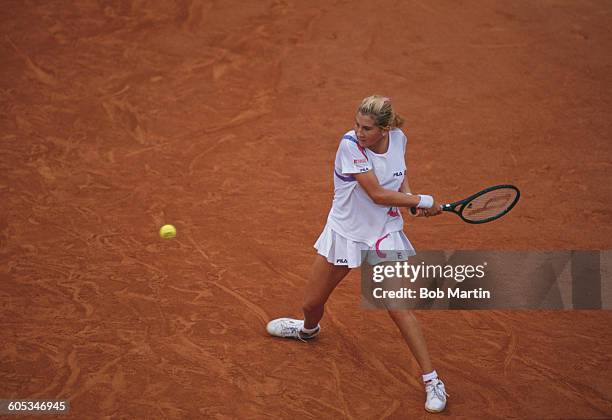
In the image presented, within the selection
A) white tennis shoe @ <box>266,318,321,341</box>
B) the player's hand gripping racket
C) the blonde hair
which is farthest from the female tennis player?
white tennis shoe @ <box>266,318,321,341</box>

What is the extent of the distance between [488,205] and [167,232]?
2996 millimetres

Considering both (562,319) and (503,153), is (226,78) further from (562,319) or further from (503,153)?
(562,319)

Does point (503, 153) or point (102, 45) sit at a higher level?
point (102, 45)

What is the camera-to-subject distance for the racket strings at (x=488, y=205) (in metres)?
5.72

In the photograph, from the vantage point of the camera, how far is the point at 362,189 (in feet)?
17.0

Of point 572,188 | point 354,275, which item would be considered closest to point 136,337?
point 354,275

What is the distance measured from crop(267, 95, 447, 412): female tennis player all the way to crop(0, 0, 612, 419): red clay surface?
60 centimetres

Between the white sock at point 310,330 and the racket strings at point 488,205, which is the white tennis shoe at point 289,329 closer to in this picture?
the white sock at point 310,330

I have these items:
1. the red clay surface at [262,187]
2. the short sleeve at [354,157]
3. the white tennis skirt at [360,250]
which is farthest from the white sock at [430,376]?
the short sleeve at [354,157]

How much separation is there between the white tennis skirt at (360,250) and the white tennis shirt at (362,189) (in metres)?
0.04

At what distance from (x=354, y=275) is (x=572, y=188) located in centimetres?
282

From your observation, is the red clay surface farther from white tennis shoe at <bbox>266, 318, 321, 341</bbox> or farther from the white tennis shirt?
the white tennis shirt

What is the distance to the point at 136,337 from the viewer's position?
613 cm

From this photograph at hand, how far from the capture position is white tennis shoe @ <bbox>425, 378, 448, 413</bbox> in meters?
5.35
